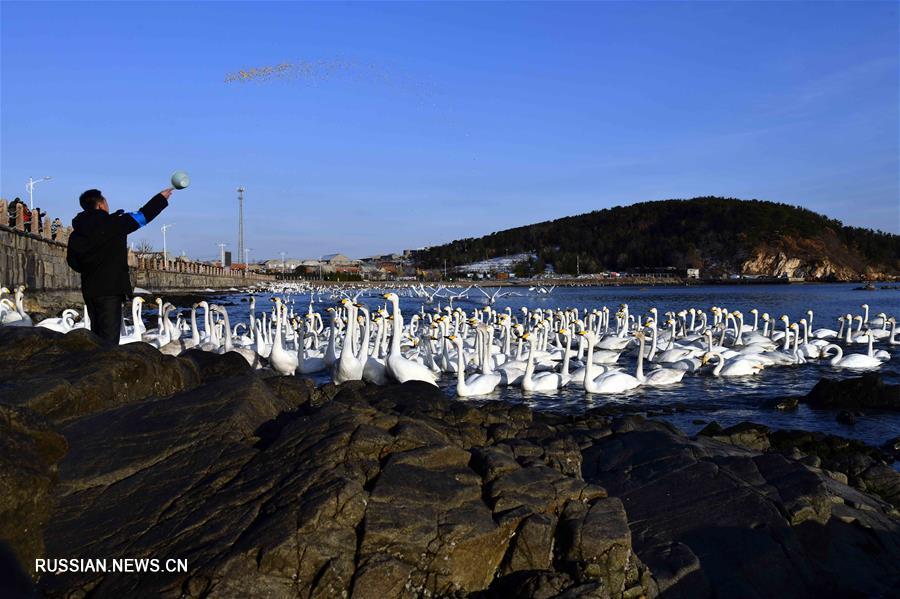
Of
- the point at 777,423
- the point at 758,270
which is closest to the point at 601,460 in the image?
the point at 777,423

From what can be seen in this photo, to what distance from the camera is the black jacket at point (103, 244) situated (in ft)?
26.2

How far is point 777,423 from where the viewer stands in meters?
14.0

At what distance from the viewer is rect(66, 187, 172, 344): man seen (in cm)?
809

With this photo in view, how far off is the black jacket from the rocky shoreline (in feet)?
2.80

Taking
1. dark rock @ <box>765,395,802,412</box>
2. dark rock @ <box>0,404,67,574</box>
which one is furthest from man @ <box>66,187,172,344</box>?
dark rock @ <box>765,395,802,412</box>

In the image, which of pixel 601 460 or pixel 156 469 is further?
pixel 601 460

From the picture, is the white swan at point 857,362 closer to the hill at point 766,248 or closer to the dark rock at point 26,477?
the dark rock at point 26,477

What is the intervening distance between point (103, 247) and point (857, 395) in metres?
14.6

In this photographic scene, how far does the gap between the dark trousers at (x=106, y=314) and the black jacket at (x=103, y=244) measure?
15cm

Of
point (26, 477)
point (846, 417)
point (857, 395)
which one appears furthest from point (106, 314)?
point (857, 395)

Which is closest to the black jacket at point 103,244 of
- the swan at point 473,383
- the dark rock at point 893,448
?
the swan at point 473,383

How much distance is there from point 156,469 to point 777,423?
1198 cm

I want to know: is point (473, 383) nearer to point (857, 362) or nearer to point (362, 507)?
point (362, 507)

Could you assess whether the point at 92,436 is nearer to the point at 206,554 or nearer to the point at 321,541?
the point at 206,554
